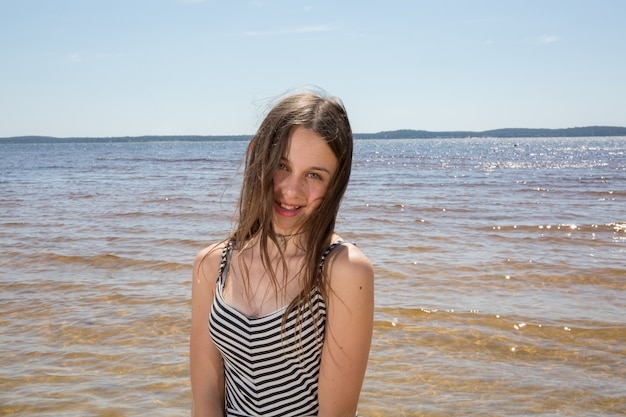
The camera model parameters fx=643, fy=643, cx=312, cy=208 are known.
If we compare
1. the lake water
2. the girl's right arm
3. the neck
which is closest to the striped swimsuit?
the girl's right arm

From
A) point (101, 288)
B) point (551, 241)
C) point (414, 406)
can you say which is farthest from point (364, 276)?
point (551, 241)

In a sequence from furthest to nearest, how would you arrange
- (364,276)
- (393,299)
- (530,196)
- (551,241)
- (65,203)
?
(530,196) → (65,203) → (551,241) → (393,299) → (364,276)

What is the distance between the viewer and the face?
7.79ft

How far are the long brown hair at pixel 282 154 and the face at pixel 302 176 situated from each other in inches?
0.9

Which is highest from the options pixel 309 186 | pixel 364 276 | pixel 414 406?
pixel 309 186

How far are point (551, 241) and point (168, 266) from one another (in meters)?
6.27

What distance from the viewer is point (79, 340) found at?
218 inches

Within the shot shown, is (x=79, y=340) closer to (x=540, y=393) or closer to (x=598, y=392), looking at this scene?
(x=540, y=393)

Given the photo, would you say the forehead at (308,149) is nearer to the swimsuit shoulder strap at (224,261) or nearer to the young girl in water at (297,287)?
the young girl in water at (297,287)

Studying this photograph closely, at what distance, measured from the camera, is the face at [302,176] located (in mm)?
2375

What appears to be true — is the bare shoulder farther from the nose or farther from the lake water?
the lake water

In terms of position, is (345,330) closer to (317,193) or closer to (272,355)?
(272,355)

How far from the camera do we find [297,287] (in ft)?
8.18

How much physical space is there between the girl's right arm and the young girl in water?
0.26 feet
